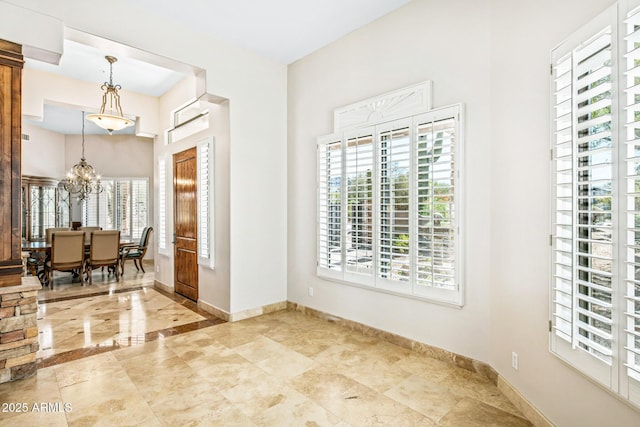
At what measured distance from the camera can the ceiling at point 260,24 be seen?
3352 mm

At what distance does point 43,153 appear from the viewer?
28.3ft

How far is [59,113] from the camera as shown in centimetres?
739

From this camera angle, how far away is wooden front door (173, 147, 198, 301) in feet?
16.4

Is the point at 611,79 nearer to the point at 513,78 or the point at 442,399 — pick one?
the point at 513,78

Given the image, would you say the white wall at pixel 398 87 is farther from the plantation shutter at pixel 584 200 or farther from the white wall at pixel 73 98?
the white wall at pixel 73 98

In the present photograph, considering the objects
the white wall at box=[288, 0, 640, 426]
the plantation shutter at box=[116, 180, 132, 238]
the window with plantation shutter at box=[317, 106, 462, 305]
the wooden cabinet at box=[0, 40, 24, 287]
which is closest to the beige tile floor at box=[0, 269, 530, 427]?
the white wall at box=[288, 0, 640, 426]

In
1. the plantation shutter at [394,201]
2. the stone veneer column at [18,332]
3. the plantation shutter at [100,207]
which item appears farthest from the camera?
the plantation shutter at [100,207]

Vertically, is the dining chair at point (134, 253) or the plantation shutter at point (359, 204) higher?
the plantation shutter at point (359, 204)

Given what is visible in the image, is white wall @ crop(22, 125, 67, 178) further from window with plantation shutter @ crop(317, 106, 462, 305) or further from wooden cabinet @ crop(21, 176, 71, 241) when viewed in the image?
window with plantation shutter @ crop(317, 106, 462, 305)

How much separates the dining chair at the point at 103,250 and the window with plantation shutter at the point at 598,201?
7230 millimetres

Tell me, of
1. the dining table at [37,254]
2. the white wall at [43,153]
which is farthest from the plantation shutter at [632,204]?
the white wall at [43,153]

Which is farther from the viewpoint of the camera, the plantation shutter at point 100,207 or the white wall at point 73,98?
the plantation shutter at point 100,207

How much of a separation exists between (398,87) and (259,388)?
3117mm

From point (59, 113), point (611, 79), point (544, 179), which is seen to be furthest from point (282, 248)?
point (59, 113)
